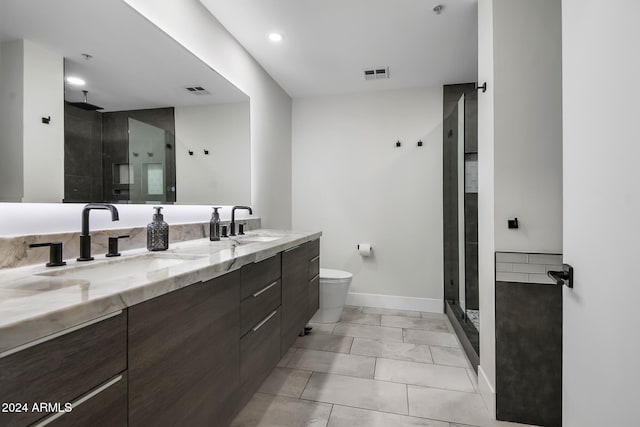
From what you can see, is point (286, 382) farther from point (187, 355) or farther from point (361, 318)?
point (361, 318)

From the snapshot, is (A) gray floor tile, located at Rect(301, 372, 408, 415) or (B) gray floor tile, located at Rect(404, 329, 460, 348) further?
(B) gray floor tile, located at Rect(404, 329, 460, 348)

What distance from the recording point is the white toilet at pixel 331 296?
298cm

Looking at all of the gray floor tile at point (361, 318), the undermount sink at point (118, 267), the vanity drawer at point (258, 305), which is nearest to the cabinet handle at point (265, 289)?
the vanity drawer at point (258, 305)

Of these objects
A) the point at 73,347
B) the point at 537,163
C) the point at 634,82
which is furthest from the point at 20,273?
the point at 537,163

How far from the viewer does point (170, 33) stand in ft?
5.92

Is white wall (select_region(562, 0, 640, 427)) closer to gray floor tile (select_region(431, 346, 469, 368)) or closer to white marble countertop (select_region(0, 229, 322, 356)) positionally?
white marble countertop (select_region(0, 229, 322, 356))

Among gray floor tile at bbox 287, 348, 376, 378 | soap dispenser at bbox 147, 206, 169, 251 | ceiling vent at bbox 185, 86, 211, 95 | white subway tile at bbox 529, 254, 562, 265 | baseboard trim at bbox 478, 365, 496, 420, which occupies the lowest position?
gray floor tile at bbox 287, 348, 376, 378

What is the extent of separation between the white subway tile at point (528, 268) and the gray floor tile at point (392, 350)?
1075 millimetres

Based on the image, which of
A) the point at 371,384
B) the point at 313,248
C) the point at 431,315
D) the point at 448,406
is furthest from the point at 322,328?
the point at 448,406

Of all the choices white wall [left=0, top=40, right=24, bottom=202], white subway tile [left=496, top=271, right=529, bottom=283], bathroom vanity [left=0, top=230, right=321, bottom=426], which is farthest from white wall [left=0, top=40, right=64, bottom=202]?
white subway tile [left=496, top=271, right=529, bottom=283]

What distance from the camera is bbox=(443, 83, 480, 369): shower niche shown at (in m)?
2.54

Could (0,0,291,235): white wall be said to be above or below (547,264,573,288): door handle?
above

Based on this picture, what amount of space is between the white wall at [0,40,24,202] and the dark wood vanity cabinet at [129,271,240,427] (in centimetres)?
75

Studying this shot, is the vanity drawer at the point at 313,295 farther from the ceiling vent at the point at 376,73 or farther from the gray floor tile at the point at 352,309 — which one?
the ceiling vent at the point at 376,73
